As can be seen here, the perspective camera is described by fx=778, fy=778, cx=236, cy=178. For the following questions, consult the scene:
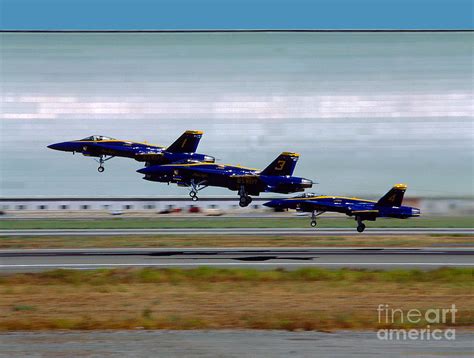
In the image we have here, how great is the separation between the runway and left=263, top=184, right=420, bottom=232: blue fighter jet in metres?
7.71

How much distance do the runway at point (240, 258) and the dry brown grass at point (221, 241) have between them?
263 cm

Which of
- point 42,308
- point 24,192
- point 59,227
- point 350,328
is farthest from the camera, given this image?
point 24,192

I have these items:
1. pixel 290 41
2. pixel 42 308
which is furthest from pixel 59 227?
pixel 42 308

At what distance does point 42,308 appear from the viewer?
28312 millimetres

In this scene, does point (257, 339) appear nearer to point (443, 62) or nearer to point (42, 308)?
point (42, 308)

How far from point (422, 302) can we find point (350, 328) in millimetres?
5648

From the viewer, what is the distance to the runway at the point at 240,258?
1548 inches

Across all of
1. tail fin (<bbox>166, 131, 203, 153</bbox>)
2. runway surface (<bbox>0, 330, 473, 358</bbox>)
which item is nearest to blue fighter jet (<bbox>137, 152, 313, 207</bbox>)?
tail fin (<bbox>166, 131, 203, 153</bbox>)

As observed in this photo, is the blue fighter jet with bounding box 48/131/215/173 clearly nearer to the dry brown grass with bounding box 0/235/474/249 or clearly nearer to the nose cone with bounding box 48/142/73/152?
the nose cone with bounding box 48/142/73/152

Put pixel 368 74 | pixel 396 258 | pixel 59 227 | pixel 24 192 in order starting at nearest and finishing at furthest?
pixel 396 258 < pixel 59 227 < pixel 24 192 < pixel 368 74

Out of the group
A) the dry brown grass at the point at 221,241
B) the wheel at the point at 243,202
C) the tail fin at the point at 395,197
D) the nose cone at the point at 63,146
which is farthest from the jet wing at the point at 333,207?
the nose cone at the point at 63,146

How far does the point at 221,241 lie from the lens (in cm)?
5175

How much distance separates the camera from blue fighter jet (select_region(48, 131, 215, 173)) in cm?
5078

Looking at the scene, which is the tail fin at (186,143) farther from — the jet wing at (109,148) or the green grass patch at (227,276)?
the green grass patch at (227,276)
